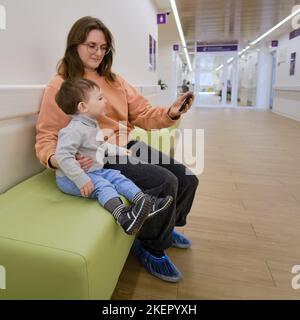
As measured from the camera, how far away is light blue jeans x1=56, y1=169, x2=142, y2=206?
130cm

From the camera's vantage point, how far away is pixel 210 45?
1420 centimetres

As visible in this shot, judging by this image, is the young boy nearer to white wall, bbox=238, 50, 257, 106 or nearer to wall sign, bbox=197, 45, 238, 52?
wall sign, bbox=197, 45, 238, 52

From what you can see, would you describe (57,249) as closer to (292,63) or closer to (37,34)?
(37,34)

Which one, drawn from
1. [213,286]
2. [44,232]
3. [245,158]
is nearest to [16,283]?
[44,232]

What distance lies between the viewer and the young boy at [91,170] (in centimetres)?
124

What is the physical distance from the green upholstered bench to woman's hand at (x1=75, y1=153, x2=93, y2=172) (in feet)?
0.62

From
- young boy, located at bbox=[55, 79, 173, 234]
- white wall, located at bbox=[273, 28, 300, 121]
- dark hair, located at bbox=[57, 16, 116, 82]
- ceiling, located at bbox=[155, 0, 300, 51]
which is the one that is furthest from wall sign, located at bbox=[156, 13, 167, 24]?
young boy, located at bbox=[55, 79, 173, 234]

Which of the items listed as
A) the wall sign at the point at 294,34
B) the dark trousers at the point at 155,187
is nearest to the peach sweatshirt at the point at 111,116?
the dark trousers at the point at 155,187

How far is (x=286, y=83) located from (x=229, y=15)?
3720 mm

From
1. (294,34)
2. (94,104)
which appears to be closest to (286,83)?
(294,34)

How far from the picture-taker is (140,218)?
1216 millimetres

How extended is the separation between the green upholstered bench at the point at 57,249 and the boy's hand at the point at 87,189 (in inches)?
1.9

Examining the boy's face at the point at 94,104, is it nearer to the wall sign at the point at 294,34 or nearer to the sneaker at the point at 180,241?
the sneaker at the point at 180,241

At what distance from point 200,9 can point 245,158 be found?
16.6 feet
